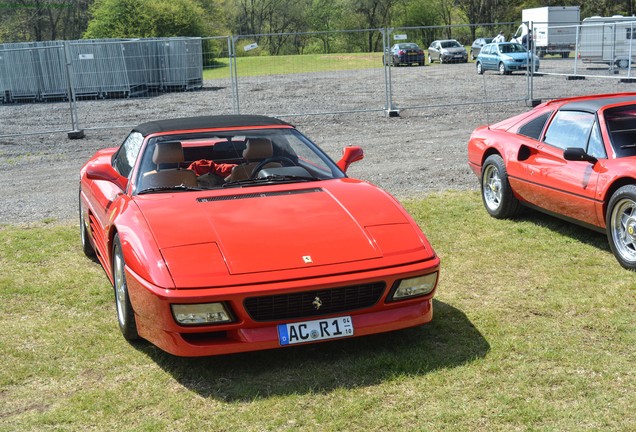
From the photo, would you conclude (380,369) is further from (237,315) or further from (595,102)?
(595,102)

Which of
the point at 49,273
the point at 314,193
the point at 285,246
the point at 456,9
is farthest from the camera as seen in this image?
the point at 456,9

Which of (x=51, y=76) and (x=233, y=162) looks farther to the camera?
(x=51, y=76)

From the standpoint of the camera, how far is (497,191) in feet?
27.5

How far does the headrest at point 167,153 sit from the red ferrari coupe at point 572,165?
332 cm

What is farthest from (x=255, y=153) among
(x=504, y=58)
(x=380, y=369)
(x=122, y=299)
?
(x=504, y=58)

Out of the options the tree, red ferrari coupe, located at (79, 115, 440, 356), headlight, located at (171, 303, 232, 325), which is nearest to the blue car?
the tree

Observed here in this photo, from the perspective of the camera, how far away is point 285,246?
4629mm

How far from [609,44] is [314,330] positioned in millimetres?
24507

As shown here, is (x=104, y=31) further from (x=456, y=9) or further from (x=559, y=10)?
(x=456, y=9)

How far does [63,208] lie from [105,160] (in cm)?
328

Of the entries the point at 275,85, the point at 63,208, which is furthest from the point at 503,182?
the point at 275,85

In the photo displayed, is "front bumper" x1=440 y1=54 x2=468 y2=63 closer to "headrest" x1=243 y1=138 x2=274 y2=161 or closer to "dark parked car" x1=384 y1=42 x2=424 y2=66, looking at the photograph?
"dark parked car" x1=384 y1=42 x2=424 y2=66

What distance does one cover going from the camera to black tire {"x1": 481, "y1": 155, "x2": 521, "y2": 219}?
26.6 feet

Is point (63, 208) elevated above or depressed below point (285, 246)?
below
